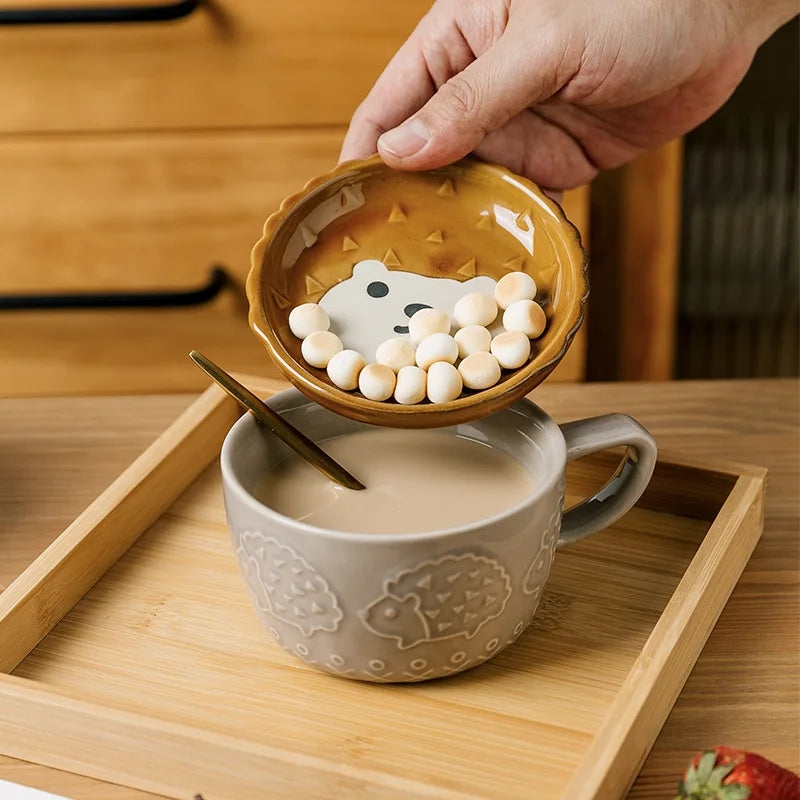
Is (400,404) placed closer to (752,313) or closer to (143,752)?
(143,752)

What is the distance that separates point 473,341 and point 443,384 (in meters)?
0.04

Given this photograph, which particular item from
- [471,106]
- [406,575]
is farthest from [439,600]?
[471,106]

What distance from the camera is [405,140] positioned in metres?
0.67

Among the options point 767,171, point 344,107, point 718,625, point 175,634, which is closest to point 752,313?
point 767,171

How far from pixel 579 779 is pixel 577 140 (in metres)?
0.61

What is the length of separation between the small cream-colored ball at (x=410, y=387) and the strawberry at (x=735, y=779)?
212 mm

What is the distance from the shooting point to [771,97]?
60.6 inches

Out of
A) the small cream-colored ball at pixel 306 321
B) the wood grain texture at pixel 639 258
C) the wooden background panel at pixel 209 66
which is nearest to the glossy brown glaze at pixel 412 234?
the small cream-colored ball at pixel 306 321

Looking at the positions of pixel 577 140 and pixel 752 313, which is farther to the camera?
pixel 752 313

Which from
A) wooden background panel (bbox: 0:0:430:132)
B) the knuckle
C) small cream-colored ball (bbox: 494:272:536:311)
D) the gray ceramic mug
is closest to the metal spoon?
the gray ceramic mug

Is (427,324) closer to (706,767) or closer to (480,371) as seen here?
(480,371)

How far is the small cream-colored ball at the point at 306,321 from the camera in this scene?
0.62m

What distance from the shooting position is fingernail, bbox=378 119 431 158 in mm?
667

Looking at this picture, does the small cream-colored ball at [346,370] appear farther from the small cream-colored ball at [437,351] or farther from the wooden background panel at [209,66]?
the wooden background panel at [209,66]
